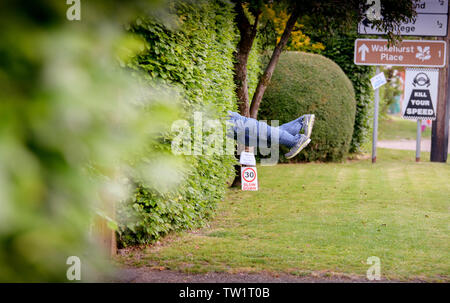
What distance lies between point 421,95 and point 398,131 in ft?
37.8

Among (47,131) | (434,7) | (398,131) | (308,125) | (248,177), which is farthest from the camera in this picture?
(398,131)

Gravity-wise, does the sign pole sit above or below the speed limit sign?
above

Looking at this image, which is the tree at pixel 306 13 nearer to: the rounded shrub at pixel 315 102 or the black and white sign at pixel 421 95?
the rounded shrub at pixel 315 102

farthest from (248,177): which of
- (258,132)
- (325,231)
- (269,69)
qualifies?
(325,231)

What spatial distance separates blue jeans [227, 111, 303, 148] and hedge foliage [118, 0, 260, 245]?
0.29 metres

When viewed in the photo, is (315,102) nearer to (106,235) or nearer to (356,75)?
(356,75)

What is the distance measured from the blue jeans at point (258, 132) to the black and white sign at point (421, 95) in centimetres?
720

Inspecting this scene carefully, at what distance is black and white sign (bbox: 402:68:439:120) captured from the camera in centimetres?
1412

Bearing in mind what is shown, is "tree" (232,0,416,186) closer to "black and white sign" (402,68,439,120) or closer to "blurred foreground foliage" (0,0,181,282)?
"blurred foreground foliage" (0,0,181,282)

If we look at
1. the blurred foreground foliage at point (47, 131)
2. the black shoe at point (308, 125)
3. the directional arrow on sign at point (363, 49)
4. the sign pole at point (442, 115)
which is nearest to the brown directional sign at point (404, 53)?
the directional arrow on sign at point (363, 49)

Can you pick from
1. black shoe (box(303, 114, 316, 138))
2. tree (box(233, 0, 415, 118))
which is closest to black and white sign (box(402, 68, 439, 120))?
tree (box(233, 0, 415, 118))

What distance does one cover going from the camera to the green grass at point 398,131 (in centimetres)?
2326

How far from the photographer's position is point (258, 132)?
25.2ft
